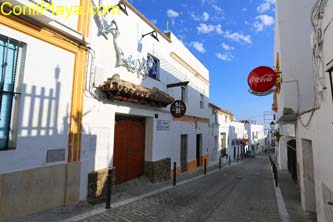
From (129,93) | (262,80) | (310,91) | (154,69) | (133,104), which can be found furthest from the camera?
(154,69)

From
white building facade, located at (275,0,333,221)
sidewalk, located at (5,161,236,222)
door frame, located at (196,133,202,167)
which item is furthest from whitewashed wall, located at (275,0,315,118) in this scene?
door frame, located at (196,133,202,167)

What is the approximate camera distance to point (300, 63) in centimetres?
791

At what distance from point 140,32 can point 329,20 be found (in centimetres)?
724

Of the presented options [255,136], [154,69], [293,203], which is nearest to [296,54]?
[293,203]

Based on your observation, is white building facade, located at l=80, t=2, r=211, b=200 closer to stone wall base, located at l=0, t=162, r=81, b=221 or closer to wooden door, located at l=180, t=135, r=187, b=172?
wooden door, located at l=180, t=135, r=187, b=172

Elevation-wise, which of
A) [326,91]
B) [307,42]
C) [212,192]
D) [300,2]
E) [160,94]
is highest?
[300,2]

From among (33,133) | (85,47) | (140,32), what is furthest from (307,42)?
(33,133)

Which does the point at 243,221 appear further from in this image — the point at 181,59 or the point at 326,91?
the point at 181,59

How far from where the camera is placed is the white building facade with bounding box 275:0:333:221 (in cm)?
404

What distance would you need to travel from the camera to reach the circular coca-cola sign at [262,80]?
Result: 25.8 feet

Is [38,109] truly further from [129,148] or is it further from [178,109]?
[178,109]

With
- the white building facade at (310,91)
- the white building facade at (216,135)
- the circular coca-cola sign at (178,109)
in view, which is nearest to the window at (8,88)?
the white building facade at (310,91)

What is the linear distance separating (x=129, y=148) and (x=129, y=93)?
8.45 ft

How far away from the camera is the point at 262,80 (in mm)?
7910
